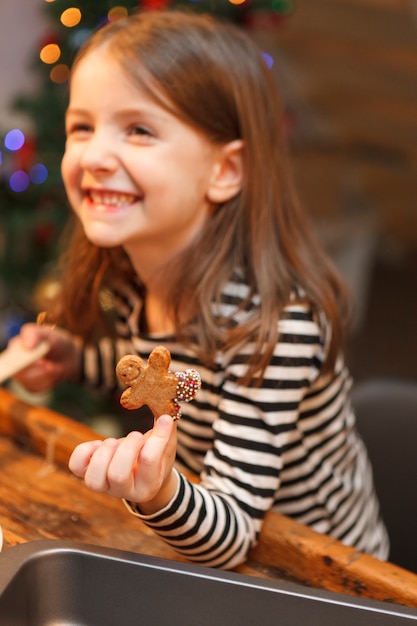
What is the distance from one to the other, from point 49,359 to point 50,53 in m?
1.21

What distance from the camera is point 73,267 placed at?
1.24 metres

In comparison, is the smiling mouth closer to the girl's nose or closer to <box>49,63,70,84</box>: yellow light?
the girl's nose

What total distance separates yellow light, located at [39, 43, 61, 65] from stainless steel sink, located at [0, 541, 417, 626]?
176cm

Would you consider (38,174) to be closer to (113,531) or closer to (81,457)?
(113,531)

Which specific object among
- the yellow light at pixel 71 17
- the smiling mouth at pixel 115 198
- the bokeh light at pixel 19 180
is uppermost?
the yellow light at pixel 71 17

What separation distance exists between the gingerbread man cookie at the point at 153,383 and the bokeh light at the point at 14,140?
165cm

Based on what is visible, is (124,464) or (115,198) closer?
(124,464)

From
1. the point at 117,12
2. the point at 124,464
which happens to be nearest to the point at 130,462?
the point at 124,464

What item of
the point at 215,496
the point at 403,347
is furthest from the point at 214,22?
the point at 403,347

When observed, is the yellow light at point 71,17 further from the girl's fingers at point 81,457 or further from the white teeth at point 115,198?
the girl's fingers at point 81,457

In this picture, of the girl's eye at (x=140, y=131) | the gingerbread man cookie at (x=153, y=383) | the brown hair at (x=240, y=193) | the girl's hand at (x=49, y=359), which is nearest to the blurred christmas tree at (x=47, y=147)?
the girl's hand at (x=49, y=359)

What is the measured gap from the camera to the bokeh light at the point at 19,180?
7.29 feet

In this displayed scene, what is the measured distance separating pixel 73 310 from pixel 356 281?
278cm

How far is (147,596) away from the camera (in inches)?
27.1
